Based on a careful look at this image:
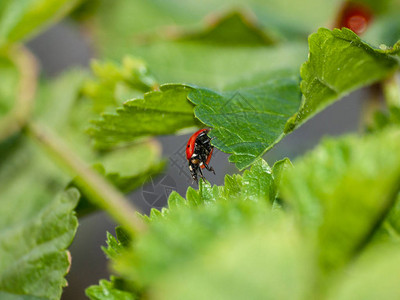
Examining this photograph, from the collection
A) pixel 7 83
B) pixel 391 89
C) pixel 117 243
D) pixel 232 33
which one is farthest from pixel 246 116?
pixel 7 83

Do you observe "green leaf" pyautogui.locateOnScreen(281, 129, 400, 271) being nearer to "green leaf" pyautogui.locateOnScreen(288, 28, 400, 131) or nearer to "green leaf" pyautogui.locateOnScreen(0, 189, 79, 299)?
"green leaf" pyautogui.locateOnScreen(288, 28, 400, 131)

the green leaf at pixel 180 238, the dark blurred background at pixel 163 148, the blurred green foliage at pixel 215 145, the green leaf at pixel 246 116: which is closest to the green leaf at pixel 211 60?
the blurred green foliage at pixel 215 145

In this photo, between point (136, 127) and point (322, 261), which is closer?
point (322, 261)

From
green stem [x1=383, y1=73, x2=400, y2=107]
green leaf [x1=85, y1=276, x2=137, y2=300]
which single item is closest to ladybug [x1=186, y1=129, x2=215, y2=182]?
green leaf [x1=85, y1=276, x2=137, y2=300]

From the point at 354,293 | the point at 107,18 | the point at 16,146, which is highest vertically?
the point at 107,18

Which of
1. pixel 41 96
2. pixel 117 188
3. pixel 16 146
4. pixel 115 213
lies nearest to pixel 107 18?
pixel 41 96

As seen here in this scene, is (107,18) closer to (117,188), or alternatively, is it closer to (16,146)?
(16,146)

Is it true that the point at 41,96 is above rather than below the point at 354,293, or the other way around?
above

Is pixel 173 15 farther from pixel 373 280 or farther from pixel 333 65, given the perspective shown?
pixel 373 280
